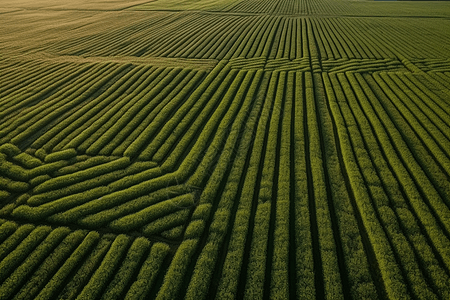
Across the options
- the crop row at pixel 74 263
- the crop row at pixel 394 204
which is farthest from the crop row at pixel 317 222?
the crop row at pixel 74 263

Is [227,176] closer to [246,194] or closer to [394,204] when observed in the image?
[246,194]

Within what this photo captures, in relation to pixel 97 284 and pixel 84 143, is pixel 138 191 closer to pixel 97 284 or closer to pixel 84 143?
pixel 97 284

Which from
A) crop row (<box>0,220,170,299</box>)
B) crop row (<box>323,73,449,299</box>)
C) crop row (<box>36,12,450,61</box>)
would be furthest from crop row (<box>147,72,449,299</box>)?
crop row (<box>36,12,450,61</box>)

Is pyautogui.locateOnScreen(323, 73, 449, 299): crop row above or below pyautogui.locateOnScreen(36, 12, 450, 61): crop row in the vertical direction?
below

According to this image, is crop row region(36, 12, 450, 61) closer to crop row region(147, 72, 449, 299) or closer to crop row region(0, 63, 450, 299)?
crop row region(0, 63, 450, 299)

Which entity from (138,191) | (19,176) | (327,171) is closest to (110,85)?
(19,176)

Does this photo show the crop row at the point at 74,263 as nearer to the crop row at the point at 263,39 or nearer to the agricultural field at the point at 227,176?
the agricultural field at the point at 227,176
